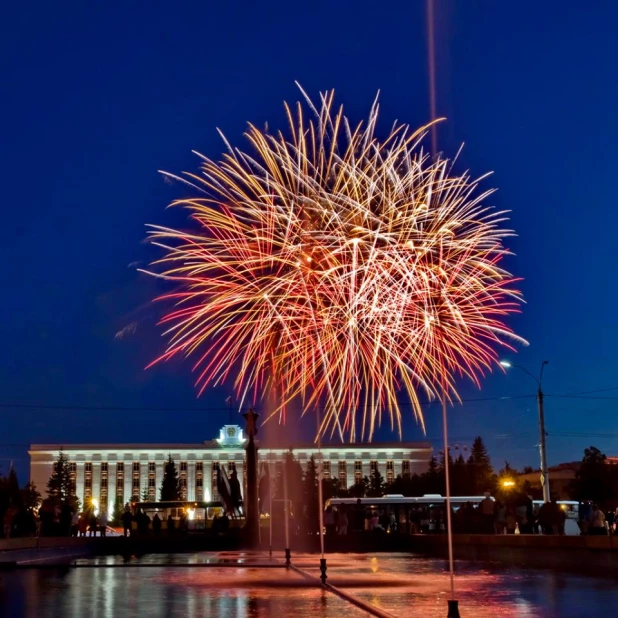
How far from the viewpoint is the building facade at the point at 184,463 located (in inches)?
5955

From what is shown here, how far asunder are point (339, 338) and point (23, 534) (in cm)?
1876

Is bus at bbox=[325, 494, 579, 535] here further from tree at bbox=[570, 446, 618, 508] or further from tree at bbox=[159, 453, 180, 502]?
tree at bbox=[159, 453, 180, 502]

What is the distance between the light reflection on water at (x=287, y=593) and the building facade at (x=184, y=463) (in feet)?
420

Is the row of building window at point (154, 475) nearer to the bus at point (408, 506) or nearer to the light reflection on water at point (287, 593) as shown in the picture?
the bus at point (408, 506)

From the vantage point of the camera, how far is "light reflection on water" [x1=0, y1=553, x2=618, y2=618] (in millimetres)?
13688

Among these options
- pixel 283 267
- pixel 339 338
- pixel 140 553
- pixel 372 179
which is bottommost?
pixel 140 553

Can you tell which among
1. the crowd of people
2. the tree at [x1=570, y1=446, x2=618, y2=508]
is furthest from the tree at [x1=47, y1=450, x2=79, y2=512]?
the crowd of people

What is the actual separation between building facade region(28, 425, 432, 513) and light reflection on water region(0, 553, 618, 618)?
128 meters

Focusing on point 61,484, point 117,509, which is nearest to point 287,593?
point 61,484

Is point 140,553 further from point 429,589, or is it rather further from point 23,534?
point 429,589

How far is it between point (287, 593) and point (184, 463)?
455 ft

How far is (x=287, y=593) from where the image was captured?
17.0 metres

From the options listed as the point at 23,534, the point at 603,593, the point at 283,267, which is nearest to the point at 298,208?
the point at 283,267

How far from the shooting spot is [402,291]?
68.8 ft
